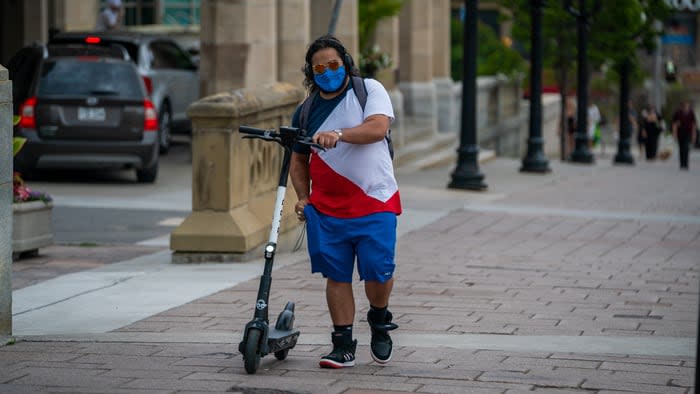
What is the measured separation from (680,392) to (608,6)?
31.6m

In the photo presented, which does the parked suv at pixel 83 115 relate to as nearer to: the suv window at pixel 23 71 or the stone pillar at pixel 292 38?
the suv window at pixel 23 71

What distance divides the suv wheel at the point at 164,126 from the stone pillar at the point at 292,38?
1.94 metres

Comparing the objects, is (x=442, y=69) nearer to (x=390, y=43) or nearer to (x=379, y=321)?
(x=390, y=43)

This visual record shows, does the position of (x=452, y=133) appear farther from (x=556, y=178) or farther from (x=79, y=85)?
(x=79, y=85)

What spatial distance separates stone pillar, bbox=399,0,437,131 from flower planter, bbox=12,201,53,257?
19.6 metres

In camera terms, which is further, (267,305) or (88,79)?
(88,79)

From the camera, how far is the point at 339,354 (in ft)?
25.2

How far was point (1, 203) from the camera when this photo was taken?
8.38m

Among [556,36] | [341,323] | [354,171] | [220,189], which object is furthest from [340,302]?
[556,36]

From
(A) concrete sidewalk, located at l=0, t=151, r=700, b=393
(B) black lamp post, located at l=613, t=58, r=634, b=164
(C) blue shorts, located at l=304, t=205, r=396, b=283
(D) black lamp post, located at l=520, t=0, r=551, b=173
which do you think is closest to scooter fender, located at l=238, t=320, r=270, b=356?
(A) concrete sidewalk, located at l=0, t=151, r=700, b=393

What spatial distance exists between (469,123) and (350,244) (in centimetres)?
1414

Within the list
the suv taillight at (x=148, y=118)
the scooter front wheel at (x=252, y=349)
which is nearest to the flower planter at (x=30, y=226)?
the scooter front wheel at (x=252, y=349)

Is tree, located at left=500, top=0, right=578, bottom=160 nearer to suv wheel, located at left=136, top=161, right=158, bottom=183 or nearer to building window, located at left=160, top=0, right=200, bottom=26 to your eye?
building window, located at left=160, top=0, right=200, bottom=26

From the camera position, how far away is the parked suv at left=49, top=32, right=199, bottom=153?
2214 cm
